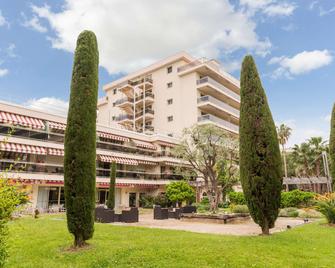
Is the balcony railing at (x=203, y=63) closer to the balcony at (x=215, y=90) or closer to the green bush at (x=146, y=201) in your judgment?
the balcony at (x=215, y=90)

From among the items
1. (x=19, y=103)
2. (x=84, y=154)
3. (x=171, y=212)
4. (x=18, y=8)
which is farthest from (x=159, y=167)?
(x=84, y=154)

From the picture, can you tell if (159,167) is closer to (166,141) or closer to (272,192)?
(166,141)

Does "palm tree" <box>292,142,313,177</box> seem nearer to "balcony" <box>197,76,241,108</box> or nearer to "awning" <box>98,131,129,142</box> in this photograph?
"balcony" <box>197,76,241,108</box>

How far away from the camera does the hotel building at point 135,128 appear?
26.8 m

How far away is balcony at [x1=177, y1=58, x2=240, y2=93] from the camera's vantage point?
144ft

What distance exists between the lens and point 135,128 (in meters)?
50.4

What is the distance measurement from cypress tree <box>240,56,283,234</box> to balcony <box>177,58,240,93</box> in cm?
3187

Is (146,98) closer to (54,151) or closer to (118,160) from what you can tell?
(118,160)

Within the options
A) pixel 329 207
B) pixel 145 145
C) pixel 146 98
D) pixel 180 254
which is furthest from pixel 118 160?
pixel 180 254

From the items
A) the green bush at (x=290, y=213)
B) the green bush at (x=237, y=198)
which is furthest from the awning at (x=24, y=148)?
the green bush at (x=290, y=213)

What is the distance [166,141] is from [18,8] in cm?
2818

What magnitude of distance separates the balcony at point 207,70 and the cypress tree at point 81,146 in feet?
113

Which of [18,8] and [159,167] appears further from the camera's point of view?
[159,167]

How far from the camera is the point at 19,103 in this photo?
86.8ft
